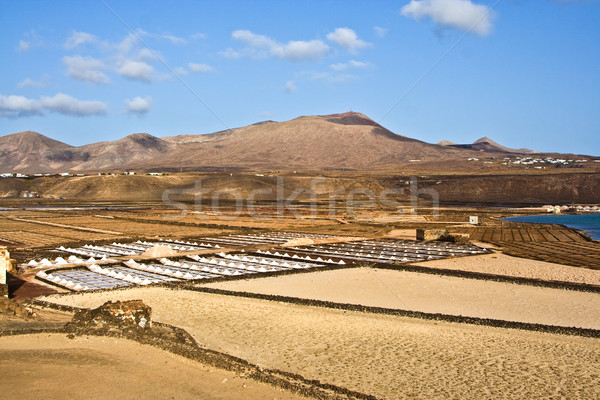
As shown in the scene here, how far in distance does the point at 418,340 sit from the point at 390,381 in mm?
2615

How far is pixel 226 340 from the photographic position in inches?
452

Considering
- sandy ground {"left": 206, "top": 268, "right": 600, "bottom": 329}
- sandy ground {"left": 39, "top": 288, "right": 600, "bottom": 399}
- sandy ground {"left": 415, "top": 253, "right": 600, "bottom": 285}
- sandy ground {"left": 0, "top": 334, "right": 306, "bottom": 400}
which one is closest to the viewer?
sandy ground {"left": 0, "top": 334, "right": 306, "bottom": 400}

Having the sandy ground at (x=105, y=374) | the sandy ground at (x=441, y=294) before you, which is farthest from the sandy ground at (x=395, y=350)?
the sandy ground at (x=441, y=294)

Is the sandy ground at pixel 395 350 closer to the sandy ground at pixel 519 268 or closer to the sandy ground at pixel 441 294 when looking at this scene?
the sandy ground at pixel 441 294

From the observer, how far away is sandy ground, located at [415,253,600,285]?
66.0ft

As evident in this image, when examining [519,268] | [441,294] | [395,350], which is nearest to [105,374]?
[395,350]

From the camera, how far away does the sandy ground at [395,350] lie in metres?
9.02

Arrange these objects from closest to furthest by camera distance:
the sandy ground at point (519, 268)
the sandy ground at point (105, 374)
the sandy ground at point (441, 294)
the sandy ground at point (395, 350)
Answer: the sandy ground at point (105, 374) < the sandy ground at point (395, 350) < the sandy ground at point (441, 294) < the sandy ground at point (519, 268)

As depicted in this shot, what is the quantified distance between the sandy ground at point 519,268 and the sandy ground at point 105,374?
47.7 feet

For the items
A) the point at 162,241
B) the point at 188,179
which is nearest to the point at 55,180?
the point at 188,179

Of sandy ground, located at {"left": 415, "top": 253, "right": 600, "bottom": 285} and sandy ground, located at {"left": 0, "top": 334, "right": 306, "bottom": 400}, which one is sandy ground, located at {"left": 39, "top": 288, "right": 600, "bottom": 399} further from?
sandy ground, located at {"left": 415, "top": 253, "right": 600, "bottom": 285}

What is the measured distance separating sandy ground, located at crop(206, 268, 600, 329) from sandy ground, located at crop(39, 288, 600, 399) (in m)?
1.78

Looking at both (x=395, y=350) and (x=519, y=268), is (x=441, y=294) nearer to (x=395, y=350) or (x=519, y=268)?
(x=395, y=350)

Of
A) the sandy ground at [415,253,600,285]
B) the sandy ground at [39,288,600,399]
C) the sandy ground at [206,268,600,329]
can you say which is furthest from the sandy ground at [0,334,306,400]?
the sandy ground at [415,253,600,285]
